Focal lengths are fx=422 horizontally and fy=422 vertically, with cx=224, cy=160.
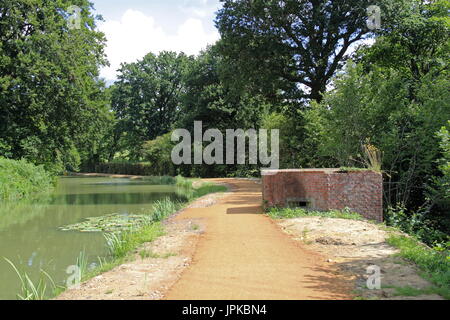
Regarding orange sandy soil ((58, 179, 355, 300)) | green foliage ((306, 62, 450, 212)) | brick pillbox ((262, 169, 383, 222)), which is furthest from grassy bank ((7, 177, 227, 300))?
green foliage ((306, 62, 450, 212))

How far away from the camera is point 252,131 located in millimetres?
38781

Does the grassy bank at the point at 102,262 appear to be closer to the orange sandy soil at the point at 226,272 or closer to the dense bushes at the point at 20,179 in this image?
the orange sandy soil at the point at 226,272

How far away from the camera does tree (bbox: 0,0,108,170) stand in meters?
24.2

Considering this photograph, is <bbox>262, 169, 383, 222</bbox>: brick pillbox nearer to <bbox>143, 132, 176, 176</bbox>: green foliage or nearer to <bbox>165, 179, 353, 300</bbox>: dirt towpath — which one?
<bbox>165, 179, 353, 300</bbox>: dirt towpath

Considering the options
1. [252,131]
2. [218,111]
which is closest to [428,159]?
[252,131]

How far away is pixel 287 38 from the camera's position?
25688 mm

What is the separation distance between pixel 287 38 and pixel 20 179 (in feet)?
60.4

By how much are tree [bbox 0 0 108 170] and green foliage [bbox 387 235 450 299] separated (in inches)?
852

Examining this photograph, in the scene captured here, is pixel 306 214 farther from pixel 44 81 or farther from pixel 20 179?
pixel 20 179

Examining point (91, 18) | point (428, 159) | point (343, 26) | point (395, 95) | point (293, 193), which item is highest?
point (91, 18)
